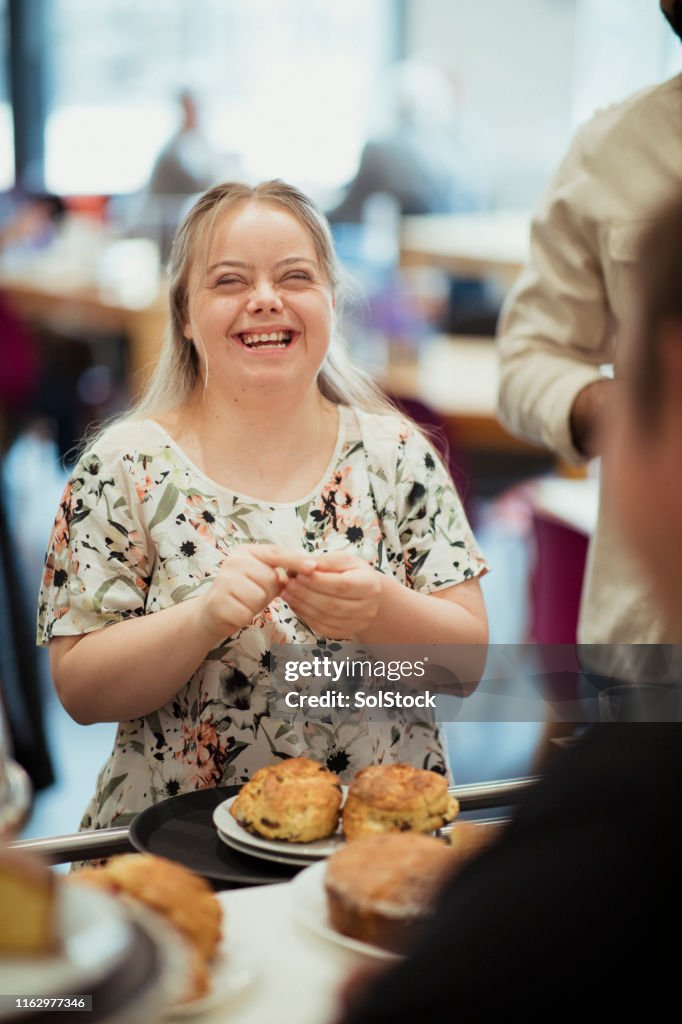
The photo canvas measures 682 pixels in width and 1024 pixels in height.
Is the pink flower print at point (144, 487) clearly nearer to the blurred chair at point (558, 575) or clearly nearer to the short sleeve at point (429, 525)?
the short sleeve at point (429, 525)

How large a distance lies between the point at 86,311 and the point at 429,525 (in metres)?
4.92

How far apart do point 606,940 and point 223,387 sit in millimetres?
867

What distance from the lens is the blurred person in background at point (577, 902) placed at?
21.8 inches

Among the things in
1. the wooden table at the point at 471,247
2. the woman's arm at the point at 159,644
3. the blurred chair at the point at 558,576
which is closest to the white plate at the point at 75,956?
the woman's arm at the point at 159,644

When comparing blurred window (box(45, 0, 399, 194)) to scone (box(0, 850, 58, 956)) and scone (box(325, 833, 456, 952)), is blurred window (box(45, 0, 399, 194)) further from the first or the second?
scone (box(0, 850, 58, 956))

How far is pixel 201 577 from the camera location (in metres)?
1.30

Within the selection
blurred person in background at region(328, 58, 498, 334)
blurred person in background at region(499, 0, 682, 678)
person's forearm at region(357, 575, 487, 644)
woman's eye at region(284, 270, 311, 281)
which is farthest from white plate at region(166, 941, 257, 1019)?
blurred person in background at region(328, 58, 498, 334)

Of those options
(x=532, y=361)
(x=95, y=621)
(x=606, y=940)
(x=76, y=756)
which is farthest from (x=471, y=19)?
(x=606, y=940)

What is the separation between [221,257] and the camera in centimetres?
129

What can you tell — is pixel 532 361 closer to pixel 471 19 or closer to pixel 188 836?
pixel 188 836

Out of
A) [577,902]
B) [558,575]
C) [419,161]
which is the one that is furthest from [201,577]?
[419,161]

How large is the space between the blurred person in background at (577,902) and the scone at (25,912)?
0.16m

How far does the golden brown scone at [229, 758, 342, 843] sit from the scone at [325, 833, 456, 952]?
0.13 metres

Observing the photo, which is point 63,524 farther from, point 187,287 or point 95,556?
point 187,287
